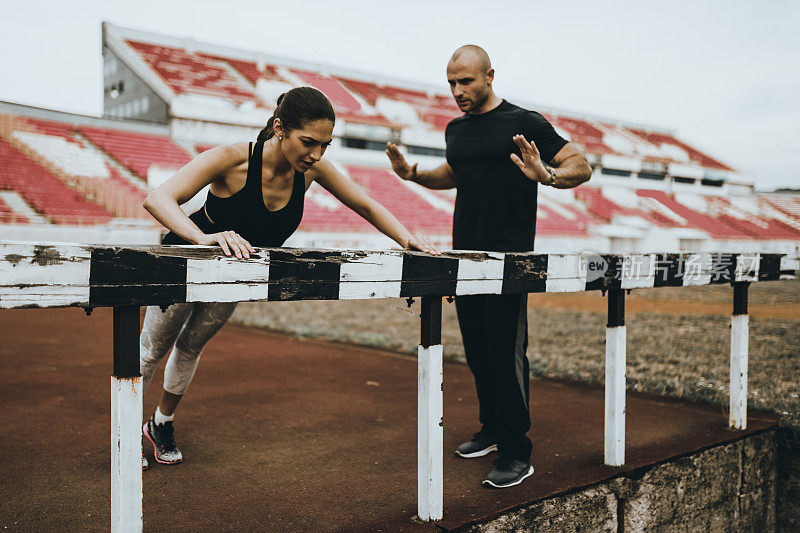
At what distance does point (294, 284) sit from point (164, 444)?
1.34m

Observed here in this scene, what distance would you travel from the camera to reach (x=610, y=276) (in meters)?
2.38

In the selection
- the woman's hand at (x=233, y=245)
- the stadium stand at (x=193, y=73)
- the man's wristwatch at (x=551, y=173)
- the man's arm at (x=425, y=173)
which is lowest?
the woman's hand at (x=233, y=245)

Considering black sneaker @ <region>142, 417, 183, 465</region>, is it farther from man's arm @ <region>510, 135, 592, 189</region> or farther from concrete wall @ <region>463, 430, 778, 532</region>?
man's arm @ <region>510, 135, 592, 189</region>

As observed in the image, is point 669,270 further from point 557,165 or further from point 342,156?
point 342,156

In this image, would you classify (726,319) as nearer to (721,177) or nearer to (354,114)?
(354,114)

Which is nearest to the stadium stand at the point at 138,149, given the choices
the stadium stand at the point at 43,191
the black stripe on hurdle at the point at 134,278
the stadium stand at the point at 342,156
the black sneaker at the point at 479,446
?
the stadium stand at the point at 342,156

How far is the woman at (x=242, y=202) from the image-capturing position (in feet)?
6.32

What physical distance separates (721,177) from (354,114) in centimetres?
1890

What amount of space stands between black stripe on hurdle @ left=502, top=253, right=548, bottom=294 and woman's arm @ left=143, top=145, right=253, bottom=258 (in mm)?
902

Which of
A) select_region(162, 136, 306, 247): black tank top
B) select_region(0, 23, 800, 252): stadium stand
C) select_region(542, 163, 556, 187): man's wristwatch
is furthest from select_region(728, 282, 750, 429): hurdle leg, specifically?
select_region(0, 23, 800, 252): stadium stand

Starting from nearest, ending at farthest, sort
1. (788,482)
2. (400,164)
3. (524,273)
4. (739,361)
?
1. (524,273)
2. (400,164)
3. (739,361)
4. (788,482)

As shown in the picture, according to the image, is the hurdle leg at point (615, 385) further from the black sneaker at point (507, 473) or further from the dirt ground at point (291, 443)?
the black sneaker at point (507, 473)

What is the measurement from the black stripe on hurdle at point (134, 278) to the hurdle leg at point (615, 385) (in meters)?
1.67

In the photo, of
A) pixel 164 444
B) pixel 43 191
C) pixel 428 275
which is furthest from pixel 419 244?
pixel 43 191
